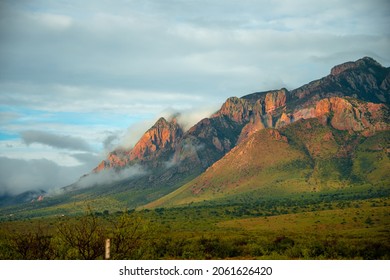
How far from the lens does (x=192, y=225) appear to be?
132 metres

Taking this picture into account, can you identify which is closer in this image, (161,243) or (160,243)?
(160,243)

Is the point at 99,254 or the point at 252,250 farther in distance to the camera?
the point at 252,250

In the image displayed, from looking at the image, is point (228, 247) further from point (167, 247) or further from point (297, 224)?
point (297, 224)

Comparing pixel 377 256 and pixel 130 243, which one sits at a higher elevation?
pixel 130 243

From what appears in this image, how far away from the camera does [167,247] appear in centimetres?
6306
